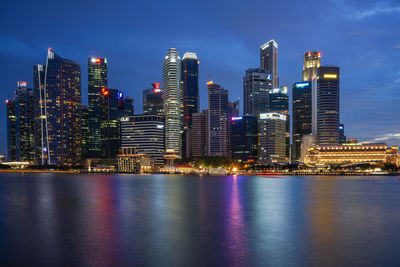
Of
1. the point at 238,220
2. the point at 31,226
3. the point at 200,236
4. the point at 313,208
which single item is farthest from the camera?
the point at 313,208

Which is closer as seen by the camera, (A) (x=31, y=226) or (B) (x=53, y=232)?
(B) (x=53, y=232)

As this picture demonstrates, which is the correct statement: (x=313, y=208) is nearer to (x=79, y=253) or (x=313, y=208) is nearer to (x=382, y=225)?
(x=382, y=225)

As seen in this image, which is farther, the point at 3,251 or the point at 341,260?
the point at 3,251

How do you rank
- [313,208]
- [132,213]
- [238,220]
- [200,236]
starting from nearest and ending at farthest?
[200,236], [238,220], [132,213], [313,208]

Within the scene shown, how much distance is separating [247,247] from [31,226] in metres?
26.2

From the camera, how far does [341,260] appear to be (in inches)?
1074

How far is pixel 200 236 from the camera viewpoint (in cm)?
3603

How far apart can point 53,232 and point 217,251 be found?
19.0 metres

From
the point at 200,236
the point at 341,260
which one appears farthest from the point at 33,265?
the point at 341,260

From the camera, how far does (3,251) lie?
98.4 feet

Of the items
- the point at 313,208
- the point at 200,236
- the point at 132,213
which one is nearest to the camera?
the point at 200,236

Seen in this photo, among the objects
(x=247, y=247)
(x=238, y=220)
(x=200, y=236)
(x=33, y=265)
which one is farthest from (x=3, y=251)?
(x=238, y=220)

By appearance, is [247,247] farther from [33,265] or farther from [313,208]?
[313,208]

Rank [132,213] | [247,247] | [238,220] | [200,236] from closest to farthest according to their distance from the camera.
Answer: [247,247] → [200,236] → [238,220] → [132,213]
